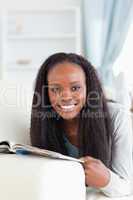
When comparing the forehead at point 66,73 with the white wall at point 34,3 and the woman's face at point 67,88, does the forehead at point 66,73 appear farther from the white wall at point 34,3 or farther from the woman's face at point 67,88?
the white wall at point 34,3

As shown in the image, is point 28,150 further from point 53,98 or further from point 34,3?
point 34,3

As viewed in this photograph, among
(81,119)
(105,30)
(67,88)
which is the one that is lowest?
(81,119)

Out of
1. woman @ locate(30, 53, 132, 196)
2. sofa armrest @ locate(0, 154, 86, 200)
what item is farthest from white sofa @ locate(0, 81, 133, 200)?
woman @ locate(30, 53, 132, 196)

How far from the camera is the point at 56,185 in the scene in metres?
0.90

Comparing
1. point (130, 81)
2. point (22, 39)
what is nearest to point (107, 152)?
point (130, 81)

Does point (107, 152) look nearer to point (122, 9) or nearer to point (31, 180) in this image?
point (31, 180)

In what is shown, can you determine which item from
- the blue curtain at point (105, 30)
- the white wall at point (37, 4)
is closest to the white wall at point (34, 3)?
the white wall at point (37, 4)

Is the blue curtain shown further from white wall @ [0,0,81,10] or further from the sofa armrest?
the sofa armrest

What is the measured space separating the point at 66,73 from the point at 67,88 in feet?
0.18

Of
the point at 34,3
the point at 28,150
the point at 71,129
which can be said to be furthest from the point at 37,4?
the point at 28,150

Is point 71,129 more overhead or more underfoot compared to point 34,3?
more underfoot

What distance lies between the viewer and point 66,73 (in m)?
1.34

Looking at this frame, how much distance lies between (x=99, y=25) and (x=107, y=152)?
2.06m

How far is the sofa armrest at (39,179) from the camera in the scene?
2.86 ft
